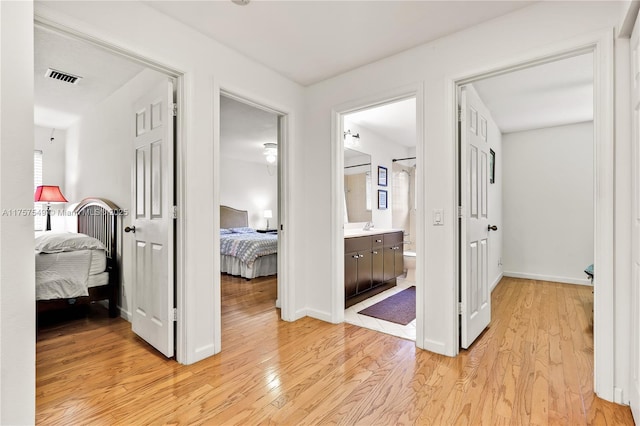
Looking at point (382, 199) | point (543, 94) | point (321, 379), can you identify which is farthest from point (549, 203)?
point (321, 379)

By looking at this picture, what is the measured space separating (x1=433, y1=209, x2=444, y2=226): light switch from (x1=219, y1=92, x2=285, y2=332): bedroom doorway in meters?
1.49

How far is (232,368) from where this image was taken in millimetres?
2100

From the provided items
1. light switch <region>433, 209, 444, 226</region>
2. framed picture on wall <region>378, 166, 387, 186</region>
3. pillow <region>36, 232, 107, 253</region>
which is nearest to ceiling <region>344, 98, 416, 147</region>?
framed picture on wall <region>378, 166, 387, 186</region>

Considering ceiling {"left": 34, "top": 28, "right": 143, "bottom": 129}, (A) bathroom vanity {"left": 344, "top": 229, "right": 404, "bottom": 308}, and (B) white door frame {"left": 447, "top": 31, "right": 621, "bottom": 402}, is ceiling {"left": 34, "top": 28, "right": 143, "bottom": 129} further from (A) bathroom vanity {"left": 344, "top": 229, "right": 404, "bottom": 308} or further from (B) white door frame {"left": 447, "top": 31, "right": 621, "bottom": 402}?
(B) white door frame {"left": 447, "top": 31, "right": 621, "bottom": 402}

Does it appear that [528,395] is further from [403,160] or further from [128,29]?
[403,160]

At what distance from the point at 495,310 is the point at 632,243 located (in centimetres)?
198

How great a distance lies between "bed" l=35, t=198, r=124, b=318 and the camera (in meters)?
2.79

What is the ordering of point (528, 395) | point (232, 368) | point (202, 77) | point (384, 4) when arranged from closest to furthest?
1. point (528, 395)
2. point (384, 4)
3. point (232, 368)
4. point (202, 77)

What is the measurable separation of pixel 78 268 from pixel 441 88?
3541 mm

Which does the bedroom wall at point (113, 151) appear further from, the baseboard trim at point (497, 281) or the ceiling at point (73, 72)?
the baseboard trim at point (497, 281)

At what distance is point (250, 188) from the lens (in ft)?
25.3

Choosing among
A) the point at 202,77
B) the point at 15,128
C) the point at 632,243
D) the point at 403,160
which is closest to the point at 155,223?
the point at 202,77

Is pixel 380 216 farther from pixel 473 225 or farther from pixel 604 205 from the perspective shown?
pixel 604 205

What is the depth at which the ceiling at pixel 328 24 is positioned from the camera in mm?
1971
